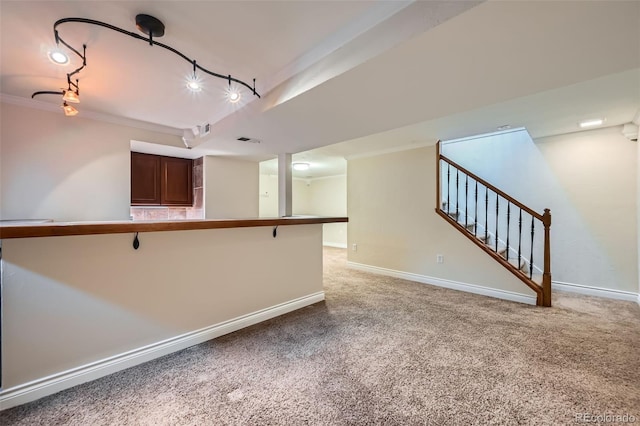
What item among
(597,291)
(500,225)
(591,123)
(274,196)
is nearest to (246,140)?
(500,225)

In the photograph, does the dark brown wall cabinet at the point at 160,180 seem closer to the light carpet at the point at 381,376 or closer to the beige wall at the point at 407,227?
the light carpet at the point at 381,376

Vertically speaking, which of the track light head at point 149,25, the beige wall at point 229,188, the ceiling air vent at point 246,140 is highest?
the track light head at point 149,25

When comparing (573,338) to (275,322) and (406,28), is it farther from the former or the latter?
(406,28)

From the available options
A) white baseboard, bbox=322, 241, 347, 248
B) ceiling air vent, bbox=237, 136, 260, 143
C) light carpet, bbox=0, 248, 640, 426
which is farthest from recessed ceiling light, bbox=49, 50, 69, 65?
white baseboard, bbox=322, 241, 347, 248

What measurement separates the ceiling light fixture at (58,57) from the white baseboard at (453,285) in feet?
14.9

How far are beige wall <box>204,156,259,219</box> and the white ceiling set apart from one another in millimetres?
1514

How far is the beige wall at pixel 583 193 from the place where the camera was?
330 cm

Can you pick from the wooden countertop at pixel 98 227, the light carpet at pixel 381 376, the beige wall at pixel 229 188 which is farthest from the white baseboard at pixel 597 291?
the beige wall at pixel 229 188

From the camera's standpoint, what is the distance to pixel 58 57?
1832 mm

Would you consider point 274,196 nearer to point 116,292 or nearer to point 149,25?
point 116,292

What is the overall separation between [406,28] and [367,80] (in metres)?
0.40

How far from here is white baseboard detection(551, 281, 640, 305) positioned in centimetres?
329

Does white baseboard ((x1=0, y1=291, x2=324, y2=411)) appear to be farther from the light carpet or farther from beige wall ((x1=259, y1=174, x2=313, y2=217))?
beige wall ((x1=259, y1=174, x2=313, y2=217))

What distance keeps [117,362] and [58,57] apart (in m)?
2.14
